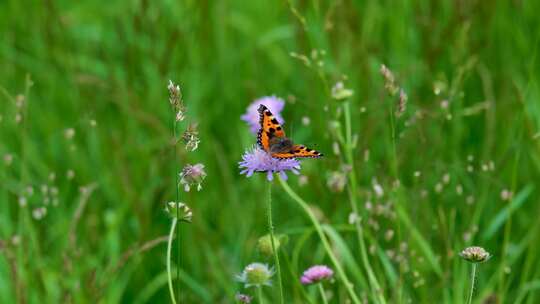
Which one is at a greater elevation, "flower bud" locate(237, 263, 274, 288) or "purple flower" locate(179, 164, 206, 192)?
"purple flower" locate(179, 164, 206, 192)

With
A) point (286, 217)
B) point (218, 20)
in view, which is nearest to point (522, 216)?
point (286, 217)

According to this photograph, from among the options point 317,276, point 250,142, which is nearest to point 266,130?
point 317,276

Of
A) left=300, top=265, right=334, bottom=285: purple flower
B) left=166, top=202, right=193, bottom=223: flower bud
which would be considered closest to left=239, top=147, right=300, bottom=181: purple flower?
left=166, top=202, right=193, bottom=223: flower bud

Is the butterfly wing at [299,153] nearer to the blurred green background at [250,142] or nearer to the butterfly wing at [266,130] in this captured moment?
the butterfly wing at [266,130]

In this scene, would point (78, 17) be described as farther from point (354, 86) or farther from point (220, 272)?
point (220, 272)

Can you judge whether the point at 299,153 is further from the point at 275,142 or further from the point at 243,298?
the point at 243,298

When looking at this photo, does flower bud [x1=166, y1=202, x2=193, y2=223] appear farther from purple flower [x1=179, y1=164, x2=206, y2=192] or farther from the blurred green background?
the blurred green background

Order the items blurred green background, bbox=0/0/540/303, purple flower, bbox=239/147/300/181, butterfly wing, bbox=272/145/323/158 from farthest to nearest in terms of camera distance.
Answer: blurred green background, bbox=0/0/540/303 → purple flower, bbox=239/147/300/181 → butterfly wing, bbox=272/145/323/158
